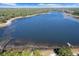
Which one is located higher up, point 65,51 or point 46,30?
point 46,30

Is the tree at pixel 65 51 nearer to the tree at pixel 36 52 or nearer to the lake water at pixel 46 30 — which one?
the lake water at pixel 46 30

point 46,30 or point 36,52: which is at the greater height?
point 46,30

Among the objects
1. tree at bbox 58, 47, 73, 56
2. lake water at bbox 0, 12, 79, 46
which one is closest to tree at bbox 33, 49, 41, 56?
lake water at bbox 0, 12, 79, 46

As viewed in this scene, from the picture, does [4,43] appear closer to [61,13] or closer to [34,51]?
[34,51]

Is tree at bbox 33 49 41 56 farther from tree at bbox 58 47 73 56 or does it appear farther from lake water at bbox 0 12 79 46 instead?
tree at bbox 58 47 73 56

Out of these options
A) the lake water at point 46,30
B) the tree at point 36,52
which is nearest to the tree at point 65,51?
the lake water at point 46,30

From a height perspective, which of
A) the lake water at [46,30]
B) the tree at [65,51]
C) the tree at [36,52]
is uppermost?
the lake water at [46,30]

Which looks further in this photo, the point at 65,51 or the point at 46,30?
the point at 46,30

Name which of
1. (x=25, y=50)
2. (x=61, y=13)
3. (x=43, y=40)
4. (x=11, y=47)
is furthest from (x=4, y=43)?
(x=61, y=13)
